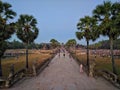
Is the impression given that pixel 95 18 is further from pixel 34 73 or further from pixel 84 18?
pixel 84 18

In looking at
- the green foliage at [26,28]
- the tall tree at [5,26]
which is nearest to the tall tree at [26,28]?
the green foliage at [26,28]

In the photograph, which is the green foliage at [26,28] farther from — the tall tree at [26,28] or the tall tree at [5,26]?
the tall tree at [5,26]

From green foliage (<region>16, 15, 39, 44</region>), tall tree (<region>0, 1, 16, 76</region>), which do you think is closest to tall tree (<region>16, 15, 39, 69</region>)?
green foliage (<region>16, 15, 39, 44</region>)

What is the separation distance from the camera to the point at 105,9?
1393 inches

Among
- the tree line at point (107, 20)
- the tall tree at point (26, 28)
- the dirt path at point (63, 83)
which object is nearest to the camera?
the dirt path at point (63, 83)

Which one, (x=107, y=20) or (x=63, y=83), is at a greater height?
(x=107, y=20)

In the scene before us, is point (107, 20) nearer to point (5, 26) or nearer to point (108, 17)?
point (108, 17)

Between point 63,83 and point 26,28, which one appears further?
point 26,28

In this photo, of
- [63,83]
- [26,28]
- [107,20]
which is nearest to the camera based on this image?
[63,83]

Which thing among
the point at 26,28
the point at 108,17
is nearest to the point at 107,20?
the point at 108,17

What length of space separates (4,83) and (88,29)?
35.5m

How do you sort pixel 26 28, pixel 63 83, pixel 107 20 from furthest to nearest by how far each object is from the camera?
pixel 26 28
pixel 107 20
pixel 63 83

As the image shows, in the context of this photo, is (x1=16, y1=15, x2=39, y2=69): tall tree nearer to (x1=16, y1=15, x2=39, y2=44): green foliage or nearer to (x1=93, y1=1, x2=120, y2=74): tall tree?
(x1=16, y1=15, x2=39, y2=44): green foliage

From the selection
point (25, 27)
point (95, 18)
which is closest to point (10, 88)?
point (95, 18)
